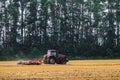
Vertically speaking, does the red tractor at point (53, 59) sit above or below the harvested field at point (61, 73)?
below

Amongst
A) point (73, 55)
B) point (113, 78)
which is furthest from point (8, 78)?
point (73, 55)

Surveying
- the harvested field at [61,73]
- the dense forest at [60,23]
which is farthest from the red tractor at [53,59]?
the dense forest at [60,23]

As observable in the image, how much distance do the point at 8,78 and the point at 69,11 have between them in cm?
7581

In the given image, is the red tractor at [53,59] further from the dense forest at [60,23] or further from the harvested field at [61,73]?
the dense forest at [60,23]

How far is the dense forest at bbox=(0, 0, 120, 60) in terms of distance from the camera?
98.4 m

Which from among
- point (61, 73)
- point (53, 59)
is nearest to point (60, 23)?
point (53, 59)

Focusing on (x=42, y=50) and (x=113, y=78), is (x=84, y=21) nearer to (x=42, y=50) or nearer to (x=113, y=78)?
(x=42, y=50)

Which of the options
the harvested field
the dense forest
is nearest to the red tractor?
the harvested field

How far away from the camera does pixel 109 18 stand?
334ft

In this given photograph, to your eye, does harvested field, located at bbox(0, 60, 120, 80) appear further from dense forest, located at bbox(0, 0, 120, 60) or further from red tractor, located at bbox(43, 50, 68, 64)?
dense forest, located at bbox(0, 0, 120, 60)

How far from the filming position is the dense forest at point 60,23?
323 feet

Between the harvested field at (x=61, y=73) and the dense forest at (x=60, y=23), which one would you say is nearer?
the harvested field at (x=61, y=73)

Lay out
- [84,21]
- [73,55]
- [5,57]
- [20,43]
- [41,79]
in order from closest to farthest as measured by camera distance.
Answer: [41,79] < [5,57] < [73,55] < [20,43] < [84,21]

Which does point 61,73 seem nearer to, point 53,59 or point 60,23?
point 53,59
